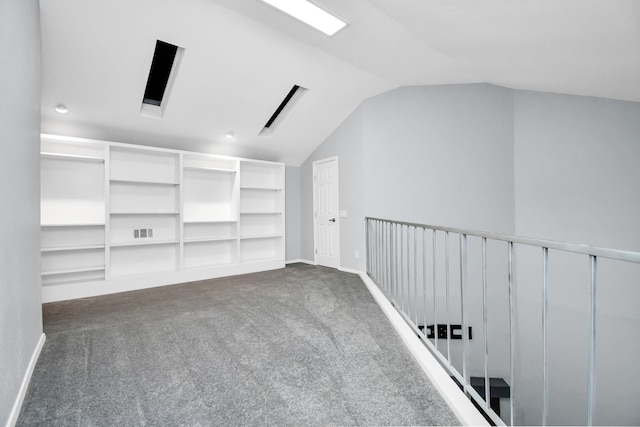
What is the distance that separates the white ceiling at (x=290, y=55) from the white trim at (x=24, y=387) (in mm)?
2855

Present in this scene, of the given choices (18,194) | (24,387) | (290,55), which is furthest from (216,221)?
(24,387)

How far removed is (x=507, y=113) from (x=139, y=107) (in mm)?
5670

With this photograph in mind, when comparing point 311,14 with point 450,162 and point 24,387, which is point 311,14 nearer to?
point 450,162

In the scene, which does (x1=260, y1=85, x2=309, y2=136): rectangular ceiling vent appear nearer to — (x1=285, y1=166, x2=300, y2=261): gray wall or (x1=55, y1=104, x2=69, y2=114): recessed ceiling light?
(x1=285, y1=166, x2=300, y2=261): gray wall

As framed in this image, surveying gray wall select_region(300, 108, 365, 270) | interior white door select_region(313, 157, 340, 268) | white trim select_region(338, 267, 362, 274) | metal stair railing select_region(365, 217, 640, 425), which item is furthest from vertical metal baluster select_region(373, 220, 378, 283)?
interior white door select_region(313, 157, 340, 268)

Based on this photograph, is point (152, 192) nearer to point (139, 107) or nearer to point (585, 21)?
point (139, 107)

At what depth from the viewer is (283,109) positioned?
4.89m

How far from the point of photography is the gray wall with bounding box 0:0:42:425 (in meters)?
1.38

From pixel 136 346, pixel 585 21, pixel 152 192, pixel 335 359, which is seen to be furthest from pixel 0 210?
pixel 585 21

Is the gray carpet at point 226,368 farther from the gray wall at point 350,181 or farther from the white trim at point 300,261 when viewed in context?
the white trim at point 300,261

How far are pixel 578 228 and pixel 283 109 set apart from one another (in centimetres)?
490

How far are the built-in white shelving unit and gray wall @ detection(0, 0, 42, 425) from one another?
1.79 metres

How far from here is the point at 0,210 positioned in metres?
1.34

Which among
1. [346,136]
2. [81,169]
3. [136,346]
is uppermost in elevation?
[346,136]
